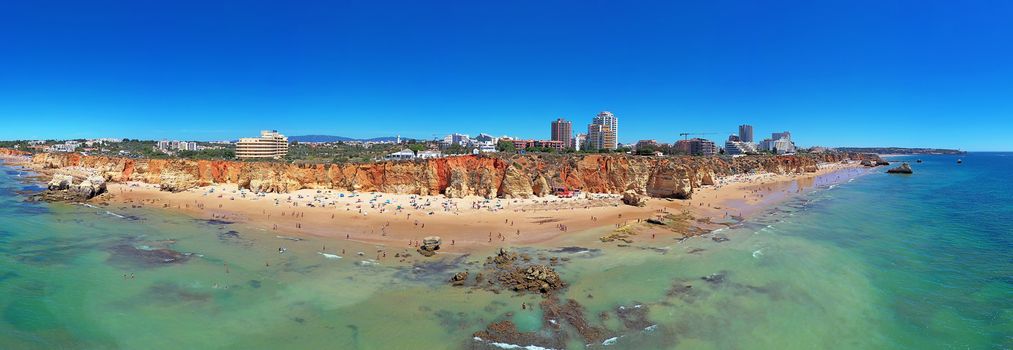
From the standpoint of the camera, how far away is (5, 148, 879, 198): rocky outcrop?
45.4m

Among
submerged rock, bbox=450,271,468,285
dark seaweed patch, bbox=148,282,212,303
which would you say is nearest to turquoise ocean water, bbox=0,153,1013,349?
dark seaweed patch, bbox=148,282,212,303

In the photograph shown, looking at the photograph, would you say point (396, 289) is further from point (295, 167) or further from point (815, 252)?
point (295, 167)

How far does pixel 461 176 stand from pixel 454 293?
27314 millimetres

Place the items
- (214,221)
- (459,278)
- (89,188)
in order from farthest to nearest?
(89,188)
(214,221)
(459,278)

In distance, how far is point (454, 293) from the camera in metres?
18.1

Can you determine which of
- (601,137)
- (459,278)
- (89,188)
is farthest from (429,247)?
(601,137)

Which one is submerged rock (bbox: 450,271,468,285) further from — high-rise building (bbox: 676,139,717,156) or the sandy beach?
high-rise building (bbox: 676,139,717,156)

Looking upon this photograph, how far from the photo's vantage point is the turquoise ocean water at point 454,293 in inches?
577

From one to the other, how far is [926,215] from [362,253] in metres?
46.4

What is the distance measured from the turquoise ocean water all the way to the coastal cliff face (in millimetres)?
17392

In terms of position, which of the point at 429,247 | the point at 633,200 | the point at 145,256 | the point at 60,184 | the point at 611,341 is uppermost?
the point at 60,184

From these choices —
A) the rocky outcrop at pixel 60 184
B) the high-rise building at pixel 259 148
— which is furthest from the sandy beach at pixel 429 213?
the high-rise building at pixel 259 148

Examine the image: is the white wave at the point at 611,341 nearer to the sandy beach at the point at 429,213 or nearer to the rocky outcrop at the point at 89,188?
the sandy beach at the point at 429,213

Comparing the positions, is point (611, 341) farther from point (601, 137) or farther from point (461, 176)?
point (601, 137)
